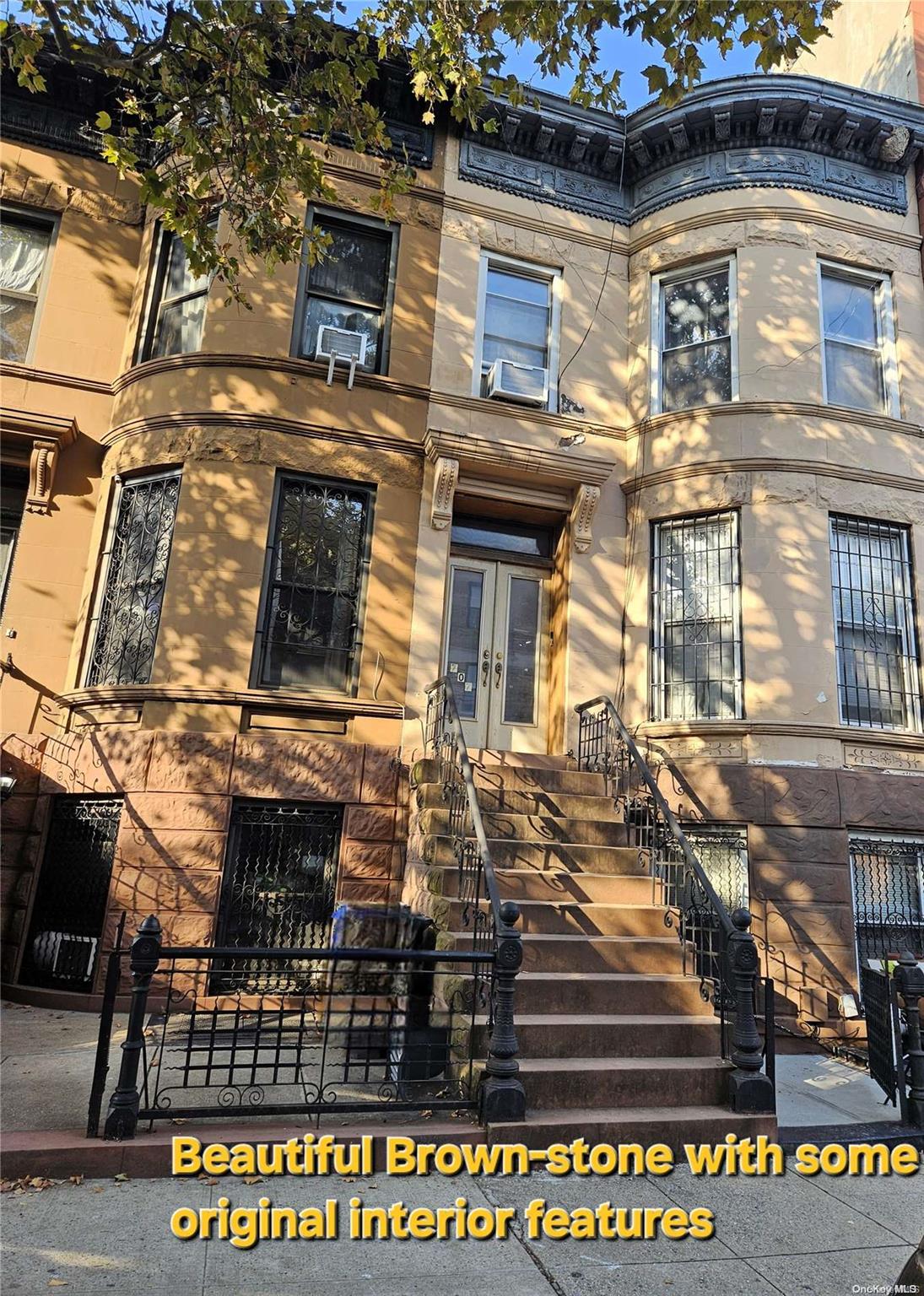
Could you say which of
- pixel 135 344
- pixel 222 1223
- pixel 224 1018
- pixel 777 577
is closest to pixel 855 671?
pixel 777 577

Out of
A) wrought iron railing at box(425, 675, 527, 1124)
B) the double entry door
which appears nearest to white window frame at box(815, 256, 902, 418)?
the double entry door

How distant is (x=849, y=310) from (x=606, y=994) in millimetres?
9089

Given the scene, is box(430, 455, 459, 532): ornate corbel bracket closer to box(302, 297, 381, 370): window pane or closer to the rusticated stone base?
box(302, 297, 381, 370): window pane

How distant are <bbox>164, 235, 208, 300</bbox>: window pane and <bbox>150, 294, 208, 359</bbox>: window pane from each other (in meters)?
0.17

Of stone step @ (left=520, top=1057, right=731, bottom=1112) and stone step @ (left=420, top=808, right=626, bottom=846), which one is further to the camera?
stone step @ (left=420, top=808, right=626, bottom=846)

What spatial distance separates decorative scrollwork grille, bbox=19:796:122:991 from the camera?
8.34 m

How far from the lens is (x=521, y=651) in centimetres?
1027

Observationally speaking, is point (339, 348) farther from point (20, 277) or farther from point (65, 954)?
point (65, 954)

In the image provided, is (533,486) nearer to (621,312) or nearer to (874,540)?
(621,312)

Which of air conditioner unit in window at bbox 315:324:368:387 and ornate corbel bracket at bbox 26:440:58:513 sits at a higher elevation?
air conditioner unit in window at bbox 315:324:368:387

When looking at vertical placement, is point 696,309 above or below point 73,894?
above

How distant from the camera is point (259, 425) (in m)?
9.38

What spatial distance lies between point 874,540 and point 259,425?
7.22m

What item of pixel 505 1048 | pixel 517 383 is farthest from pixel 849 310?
pixel 505 1048
